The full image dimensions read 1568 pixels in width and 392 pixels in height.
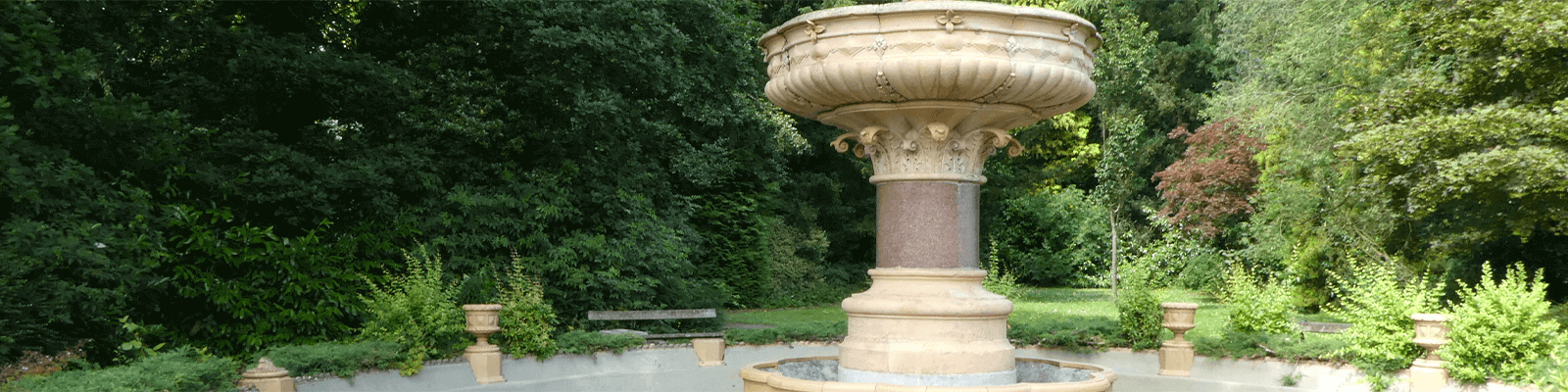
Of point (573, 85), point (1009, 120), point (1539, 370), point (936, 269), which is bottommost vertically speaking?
point (1539, 370)

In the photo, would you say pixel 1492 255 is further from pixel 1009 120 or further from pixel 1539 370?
pixel 1009 120

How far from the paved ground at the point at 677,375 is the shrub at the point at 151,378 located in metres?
1.91

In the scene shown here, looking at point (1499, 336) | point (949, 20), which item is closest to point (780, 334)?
point (1499, 336)

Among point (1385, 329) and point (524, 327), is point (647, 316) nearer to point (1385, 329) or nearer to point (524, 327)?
point (524, 327)

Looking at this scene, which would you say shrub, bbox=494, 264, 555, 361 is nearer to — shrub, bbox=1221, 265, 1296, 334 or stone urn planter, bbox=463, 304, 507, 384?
stone urn planter, bbox=463, 304, 507, 384

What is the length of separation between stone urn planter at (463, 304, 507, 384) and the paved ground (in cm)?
12

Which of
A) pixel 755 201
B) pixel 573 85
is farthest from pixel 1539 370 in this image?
pixel 755 201

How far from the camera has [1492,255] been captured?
57.7ft

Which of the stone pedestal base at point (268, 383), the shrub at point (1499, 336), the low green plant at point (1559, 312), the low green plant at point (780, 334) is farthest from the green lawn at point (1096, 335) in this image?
the stone pedestal base at point (268, 383)

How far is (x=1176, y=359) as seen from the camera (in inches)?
513

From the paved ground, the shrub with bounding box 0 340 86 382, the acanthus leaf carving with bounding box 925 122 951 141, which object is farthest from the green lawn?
the shrub with bounding box 0 340 86 382

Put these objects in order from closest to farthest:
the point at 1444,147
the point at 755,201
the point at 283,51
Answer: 1. the point at 283,51
2. the point at 1444,147
3. the point at 755,201

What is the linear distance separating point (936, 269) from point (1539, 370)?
5.16 meters

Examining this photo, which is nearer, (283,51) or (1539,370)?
(1539,370)
